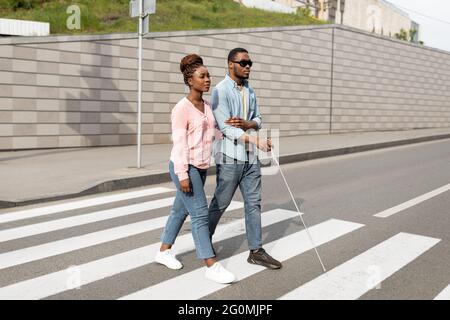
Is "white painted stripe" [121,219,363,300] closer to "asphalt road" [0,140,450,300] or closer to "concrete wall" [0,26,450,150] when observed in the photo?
"asphalt road" [0,140,450,300]

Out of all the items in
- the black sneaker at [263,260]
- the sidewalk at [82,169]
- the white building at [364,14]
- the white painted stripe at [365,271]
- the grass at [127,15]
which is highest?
the white building at [364,14]

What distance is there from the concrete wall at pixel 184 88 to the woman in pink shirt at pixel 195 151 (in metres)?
8.08

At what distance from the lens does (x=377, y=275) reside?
150 inches

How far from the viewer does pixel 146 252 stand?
4.38m

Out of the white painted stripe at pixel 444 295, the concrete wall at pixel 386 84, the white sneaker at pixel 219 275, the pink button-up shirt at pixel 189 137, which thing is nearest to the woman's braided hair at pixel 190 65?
the pink button-up shirt at pixel 189 137

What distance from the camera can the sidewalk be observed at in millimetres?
6750

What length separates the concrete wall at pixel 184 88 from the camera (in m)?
10.5

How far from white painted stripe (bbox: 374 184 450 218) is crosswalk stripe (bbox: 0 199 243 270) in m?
2.92

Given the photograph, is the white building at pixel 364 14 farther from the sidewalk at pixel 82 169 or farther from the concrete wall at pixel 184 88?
the sidewalk at pixel 82 169

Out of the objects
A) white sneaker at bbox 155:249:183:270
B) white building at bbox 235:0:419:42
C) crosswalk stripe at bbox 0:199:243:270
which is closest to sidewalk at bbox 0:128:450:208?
crosswalk stripe at bbox 0:199:243:270

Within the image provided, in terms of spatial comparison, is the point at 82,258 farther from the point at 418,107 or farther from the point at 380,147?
the point at 418,107

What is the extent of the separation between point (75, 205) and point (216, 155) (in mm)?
3196

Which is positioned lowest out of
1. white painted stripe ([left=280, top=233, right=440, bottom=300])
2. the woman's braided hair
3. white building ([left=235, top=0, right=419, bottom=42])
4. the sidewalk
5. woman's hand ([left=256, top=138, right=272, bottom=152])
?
white painted stripe ([left=280, top=233, right=440, bottom=300])

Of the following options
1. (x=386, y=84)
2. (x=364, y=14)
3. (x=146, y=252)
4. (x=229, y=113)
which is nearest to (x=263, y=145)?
(x=229, y=113)
